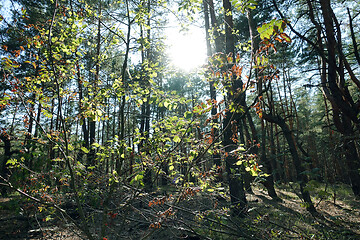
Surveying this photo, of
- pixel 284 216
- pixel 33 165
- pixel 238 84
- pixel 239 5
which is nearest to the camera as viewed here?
pixel 239 5

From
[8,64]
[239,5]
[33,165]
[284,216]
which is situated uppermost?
[239,5]

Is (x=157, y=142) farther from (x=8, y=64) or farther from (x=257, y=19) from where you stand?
(x=257, y=19)

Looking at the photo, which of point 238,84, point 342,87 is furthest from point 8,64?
point 342,87

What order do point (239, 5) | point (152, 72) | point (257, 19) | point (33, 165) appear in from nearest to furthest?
point (239, 5) → point (152, 72) → point (33, 165) → point (257, 19)

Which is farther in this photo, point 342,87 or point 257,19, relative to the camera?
point 257,19

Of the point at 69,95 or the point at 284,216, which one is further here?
the point at 284,216

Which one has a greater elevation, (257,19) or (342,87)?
(257,19)

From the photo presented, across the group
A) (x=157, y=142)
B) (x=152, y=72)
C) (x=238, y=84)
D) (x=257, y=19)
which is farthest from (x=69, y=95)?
(x=257, y=19)

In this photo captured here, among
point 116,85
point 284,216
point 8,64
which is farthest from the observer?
point 284,216

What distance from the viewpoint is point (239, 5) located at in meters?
1.63

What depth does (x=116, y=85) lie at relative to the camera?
2609 millimetres

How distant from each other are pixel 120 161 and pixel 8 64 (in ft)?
5.02

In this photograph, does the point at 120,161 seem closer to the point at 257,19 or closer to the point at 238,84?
the point at 238,84

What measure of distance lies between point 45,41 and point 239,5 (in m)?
2.10
